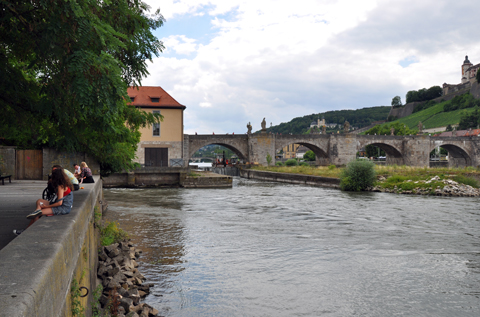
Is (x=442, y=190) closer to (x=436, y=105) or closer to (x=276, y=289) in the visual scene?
(x=276, y=289)

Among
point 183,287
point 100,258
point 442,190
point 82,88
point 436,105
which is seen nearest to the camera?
point 82,88

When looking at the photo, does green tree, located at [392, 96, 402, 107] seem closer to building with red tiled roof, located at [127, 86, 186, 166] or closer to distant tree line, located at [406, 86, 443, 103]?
distant tree line, located at [406, 86, 443, 103]

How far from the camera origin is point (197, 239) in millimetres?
11664

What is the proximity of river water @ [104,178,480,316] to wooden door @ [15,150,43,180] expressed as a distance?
3066 millimetres

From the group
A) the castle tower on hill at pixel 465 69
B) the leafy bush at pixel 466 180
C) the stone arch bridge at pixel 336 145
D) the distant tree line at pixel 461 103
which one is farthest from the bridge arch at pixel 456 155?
the castle tower on hill at pixel 465 69

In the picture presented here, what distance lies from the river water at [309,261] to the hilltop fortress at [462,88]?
114 metres

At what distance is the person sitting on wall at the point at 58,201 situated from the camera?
15.7 ft

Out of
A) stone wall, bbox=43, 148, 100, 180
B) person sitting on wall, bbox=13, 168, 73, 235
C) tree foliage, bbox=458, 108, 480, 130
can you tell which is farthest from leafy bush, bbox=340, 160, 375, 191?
tree foliage, bbox=458, 108, 480, 130

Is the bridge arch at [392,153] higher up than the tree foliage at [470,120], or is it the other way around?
the tree foliage at [470,120]

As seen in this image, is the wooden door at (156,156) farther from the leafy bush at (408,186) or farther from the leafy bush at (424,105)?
the leafy bush at (424,105)

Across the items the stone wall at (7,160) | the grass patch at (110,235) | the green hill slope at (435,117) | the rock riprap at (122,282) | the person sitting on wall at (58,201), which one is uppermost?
the green hill slope at (435,117)

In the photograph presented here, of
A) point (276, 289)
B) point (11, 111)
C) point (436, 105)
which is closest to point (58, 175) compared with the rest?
point (11, 111)

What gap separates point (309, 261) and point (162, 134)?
109 feet

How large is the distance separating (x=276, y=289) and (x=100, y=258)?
3598mm
